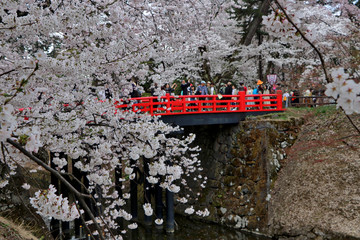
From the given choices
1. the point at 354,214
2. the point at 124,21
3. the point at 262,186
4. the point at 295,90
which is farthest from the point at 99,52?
the point at 295,90

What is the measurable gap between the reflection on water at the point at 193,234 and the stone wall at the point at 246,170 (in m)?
0.41

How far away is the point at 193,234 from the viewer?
1294 cm

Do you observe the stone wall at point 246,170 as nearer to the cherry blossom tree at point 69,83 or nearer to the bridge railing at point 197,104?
the bridge railing at point 197,104

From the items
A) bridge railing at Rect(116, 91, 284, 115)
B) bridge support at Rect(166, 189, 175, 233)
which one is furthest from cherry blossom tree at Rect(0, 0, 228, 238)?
bridge support at Rect(166, 189, 175, 233)

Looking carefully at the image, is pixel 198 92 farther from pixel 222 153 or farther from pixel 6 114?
pixel 6 114

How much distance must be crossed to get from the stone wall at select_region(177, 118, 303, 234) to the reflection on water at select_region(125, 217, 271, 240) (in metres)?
0.41

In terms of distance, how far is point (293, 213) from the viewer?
37.7ft

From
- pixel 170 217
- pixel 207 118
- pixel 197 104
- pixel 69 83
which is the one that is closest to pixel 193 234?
pixel 170 217

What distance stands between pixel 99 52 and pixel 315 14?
697 inches

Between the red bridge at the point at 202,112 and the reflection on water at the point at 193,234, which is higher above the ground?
the red bridge at the point at 202,112

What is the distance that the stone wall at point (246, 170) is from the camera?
13148 mm

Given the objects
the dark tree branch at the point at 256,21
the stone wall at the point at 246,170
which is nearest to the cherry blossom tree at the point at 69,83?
the stone wall at the point at 246,170

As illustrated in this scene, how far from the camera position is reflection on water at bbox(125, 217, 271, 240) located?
1244 centimetres

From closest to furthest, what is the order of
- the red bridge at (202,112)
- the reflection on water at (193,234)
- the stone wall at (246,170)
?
the reflection on water at (193,234), the red bridge at (202,112), the stone wall at (246,170)
